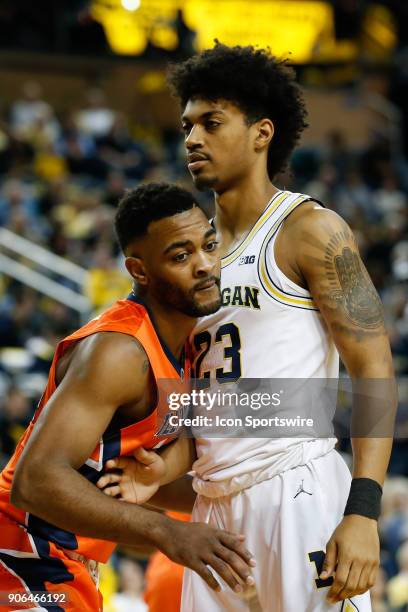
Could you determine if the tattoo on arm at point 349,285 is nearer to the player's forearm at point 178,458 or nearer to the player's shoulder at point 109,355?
the player's shoulder at point 109,355

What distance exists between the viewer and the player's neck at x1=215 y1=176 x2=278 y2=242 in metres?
3.74

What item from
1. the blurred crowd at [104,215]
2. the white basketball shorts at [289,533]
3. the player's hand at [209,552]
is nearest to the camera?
the player's hand at [209,552]

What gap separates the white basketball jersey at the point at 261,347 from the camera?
133 inches

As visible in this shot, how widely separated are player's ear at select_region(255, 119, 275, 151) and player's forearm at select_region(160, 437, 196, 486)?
1.13 meters

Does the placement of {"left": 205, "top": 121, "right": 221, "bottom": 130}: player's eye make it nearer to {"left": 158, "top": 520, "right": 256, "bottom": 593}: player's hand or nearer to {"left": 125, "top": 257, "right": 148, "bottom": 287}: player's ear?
{"left": 125, "top": 257, "right": 148, "bottom": 287}: player's ear

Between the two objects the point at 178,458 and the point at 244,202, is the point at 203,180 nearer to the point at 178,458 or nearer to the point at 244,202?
the point at 244,202

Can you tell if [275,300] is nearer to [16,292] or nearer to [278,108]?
[278,108]

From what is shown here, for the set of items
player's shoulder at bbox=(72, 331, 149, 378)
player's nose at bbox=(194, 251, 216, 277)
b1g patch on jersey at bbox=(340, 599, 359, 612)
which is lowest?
b1g patch on jersey at bbox=(340, 599, 359, 612)

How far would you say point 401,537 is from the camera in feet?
26.3

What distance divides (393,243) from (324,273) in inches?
374

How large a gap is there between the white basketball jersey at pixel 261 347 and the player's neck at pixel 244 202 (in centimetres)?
16

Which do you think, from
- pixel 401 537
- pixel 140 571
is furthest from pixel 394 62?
pixel 140 571

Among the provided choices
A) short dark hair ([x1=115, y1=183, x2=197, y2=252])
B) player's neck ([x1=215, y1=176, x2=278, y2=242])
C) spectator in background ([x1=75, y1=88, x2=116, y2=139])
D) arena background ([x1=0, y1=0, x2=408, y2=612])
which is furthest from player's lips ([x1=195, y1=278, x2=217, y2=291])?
spectator in background ([x1=75, y1=88, x2=116, y2=139])

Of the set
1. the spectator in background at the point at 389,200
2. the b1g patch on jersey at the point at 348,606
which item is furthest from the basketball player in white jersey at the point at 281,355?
the spectator in background at the point at 389,200
